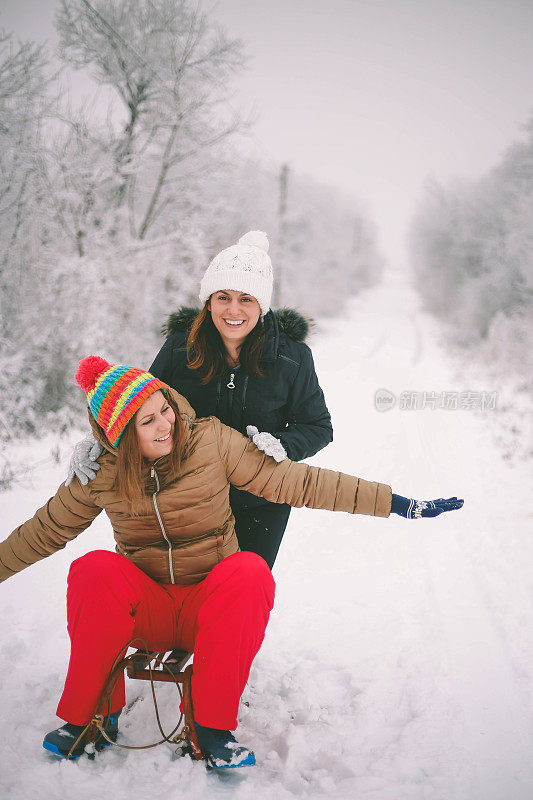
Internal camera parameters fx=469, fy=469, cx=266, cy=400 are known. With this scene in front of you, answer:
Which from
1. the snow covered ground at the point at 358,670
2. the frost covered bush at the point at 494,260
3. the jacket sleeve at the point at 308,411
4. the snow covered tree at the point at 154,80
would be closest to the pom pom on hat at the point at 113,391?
the jacket sleeve at the point at 308,411

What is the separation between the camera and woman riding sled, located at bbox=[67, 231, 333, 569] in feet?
7.63

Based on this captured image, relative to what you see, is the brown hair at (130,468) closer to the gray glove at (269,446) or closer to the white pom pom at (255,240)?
the gray glove at (269,446)

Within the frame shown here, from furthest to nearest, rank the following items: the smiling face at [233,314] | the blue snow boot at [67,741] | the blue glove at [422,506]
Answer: the smiling face at [233,314] < the blue glove at [422,506] < the blue snow boot at [67,741]

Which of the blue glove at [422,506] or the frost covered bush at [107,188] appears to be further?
the frost covered bush at [107,188]

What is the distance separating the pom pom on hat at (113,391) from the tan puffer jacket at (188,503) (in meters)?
0.18

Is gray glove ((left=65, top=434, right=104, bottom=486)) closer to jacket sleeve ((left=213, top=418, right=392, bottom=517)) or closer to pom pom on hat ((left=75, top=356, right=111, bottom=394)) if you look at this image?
pom pom on hat ((left=75, top=356, right=111, bottom=394))

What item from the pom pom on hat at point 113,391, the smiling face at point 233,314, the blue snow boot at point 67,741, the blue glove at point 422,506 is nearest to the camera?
the blue snow boot at point 67,741

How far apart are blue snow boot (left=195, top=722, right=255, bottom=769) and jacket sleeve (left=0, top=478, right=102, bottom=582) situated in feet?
2.96

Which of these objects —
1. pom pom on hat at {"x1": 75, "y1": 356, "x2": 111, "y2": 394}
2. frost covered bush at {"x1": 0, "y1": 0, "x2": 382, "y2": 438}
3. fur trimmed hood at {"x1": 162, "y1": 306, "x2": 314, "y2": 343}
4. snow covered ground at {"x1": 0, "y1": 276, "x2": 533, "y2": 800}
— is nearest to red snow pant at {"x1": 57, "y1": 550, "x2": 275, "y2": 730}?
snow covered ground at {"x1": 0, "y1": 276, "x2": 533, "y2": 800}

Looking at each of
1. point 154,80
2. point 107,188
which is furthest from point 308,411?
point 154,80

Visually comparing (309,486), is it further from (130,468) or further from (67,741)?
(67,741)

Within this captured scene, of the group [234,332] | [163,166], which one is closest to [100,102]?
[163,166]

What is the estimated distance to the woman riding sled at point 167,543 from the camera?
1696 millimetres

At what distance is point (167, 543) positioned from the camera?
2.02 meters
